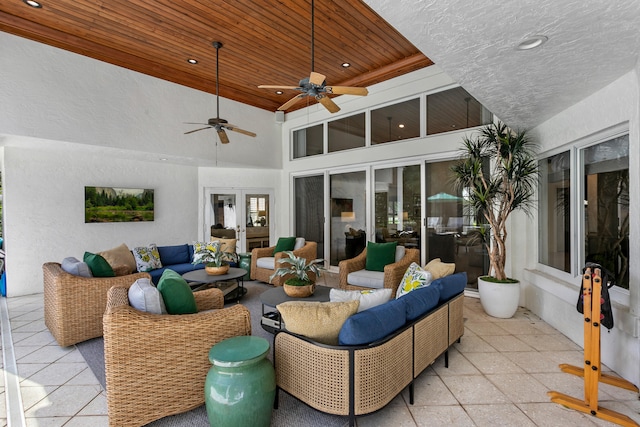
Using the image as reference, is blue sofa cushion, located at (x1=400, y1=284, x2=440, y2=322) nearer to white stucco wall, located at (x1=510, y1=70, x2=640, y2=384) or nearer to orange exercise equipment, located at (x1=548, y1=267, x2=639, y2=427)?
orange exercise equipment, located at (x1=548, y1=267, x2=639, y2=427)

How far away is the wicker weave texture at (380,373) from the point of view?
182 centimetres

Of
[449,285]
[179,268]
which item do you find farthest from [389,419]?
[179,268]

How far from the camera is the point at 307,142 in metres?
7.39

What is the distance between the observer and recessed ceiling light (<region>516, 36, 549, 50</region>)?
6.09 ft

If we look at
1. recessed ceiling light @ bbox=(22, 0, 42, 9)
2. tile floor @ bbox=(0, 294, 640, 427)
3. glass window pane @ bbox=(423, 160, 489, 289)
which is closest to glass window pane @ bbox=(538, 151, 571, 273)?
glass window pane @ bbox=(423, 160, 489, 289)

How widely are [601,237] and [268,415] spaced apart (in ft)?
11.3

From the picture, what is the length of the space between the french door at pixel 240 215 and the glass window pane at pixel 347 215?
6.05 ft

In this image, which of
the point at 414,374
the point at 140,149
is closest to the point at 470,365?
the point at 414,374

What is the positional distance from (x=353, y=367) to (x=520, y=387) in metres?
1.58

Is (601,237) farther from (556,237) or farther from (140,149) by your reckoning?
(140,149)

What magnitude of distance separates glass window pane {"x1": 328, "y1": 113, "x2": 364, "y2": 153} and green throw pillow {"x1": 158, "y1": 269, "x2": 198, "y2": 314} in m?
4.75

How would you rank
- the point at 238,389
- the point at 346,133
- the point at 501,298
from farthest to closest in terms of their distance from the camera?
the point at 346,133
the point at 501,298
the point at 238,389

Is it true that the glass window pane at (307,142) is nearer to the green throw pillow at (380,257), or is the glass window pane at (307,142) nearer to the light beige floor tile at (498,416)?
the green throw pillow at (380,257)

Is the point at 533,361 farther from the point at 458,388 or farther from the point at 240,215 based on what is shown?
the point at 240,215
